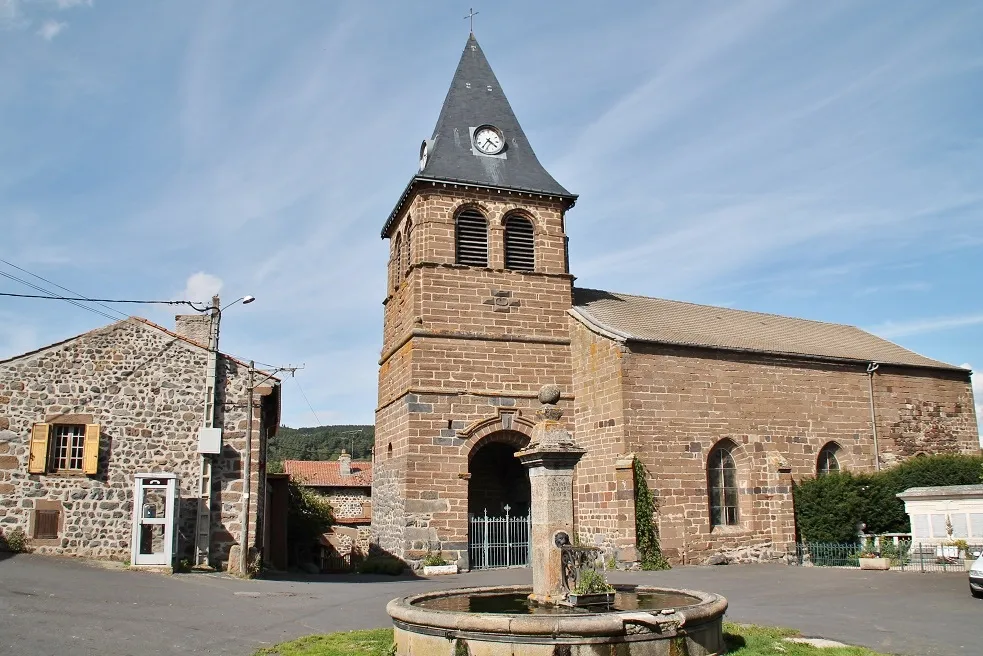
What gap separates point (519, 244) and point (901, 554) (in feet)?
40.3

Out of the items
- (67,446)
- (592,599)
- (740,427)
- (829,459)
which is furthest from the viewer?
(829,459)

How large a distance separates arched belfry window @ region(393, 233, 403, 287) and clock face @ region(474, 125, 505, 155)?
11.7 ft

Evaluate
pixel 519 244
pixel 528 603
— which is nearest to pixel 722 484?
pixel 519 244

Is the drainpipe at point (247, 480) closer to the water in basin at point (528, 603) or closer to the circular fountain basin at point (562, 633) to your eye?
the water in basin at point (528, 603)

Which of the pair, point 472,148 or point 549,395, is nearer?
point 549,395

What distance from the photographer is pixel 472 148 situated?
77.7 feet

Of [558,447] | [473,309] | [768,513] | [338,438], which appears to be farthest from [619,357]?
[338,438]

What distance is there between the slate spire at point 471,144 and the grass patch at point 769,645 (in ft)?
49.3

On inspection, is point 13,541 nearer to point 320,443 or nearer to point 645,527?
point 645,527

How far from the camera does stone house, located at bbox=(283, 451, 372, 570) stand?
29328 mm

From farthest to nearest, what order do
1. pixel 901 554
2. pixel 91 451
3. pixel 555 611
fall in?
pixel 901 554 < pixel 91 451 < pixel 555 611

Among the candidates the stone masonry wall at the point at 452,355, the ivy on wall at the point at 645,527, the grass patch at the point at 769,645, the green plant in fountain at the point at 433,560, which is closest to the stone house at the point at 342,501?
the stone masonry wall at the point at 452,355

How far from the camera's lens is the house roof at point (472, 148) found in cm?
2283

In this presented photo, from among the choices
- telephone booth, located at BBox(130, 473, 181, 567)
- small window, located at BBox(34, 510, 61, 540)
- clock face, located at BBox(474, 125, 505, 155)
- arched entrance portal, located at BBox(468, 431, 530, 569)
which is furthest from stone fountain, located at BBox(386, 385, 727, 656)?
clock face, located at BBox(474, 125, 505, 155)
